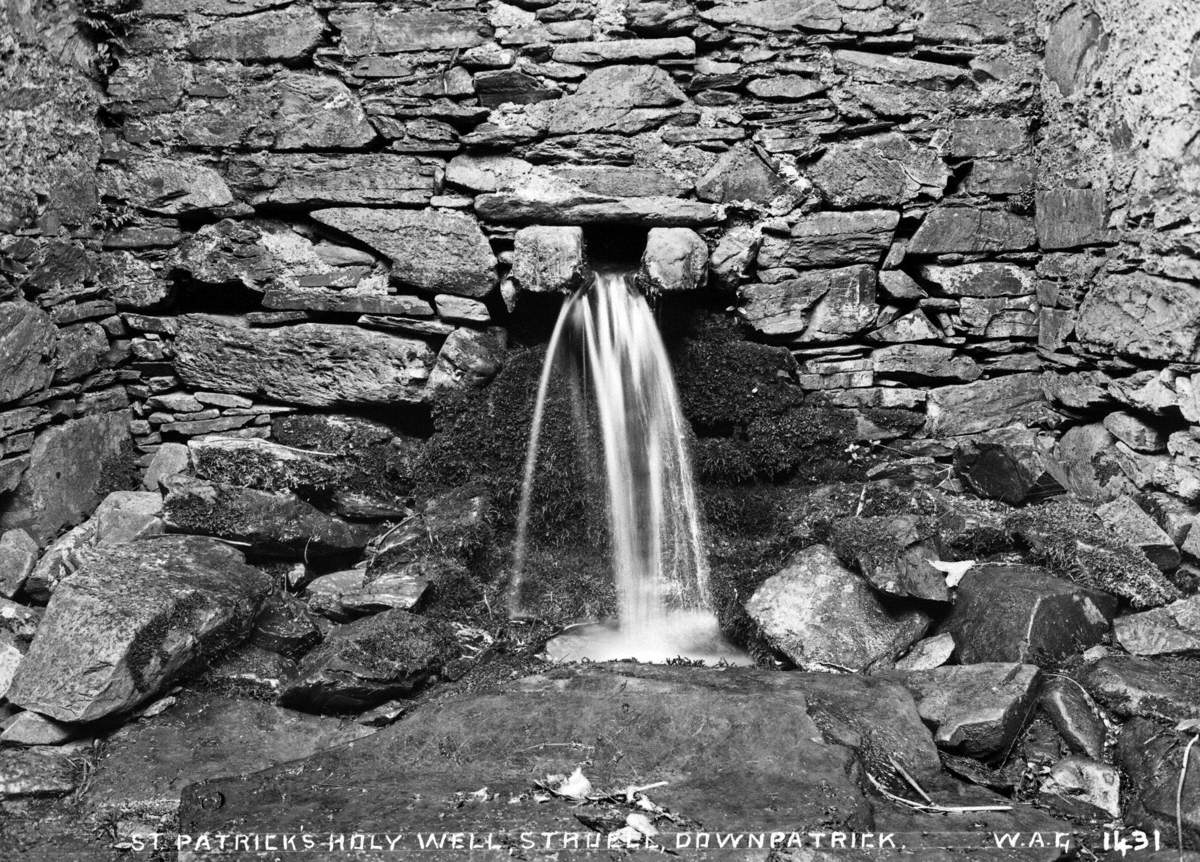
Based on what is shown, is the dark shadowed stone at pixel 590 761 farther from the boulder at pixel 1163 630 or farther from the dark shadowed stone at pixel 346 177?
the dark shadowed stone at pixel 346 177

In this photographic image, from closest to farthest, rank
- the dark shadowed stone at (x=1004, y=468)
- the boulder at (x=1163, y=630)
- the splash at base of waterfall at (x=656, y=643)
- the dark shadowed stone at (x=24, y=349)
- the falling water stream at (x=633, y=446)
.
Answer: the boulder at (x=1163, y=630) < the splash at base of waterfall at (x=656, y=643) < the dark shadowed stone at (x=24, y=349) < the dark shadowed stone at (x=1004, y=468) < the falling water stream at (x=633, y=446)

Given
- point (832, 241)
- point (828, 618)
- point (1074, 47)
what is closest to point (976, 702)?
point (828, 618)

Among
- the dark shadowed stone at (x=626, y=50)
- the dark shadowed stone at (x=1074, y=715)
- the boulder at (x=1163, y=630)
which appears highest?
the dark shadowed stone at (x=626, y=50)

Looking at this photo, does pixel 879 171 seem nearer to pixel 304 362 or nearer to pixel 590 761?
pixel 304 362

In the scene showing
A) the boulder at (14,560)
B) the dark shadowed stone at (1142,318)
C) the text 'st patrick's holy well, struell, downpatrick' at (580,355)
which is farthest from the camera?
the boulder at (14,560)

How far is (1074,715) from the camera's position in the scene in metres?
3.90

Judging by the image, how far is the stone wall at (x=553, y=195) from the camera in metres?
5.76

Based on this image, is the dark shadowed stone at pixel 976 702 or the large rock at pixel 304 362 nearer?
the dark shadowed stone at pixel 976 702

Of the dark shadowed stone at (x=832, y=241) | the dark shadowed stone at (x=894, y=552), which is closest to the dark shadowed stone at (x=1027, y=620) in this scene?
the dark shadowed stone at (x=894, y=552)

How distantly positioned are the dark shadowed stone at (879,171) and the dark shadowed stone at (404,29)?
215 cm

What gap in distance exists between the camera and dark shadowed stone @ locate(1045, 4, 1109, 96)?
17.6ft

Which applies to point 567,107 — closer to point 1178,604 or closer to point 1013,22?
point 1013,22

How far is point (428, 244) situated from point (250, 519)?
1.87 m

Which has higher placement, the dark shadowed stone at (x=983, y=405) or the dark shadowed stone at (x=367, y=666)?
the dark shadowed stone at (x=983, y=405)
